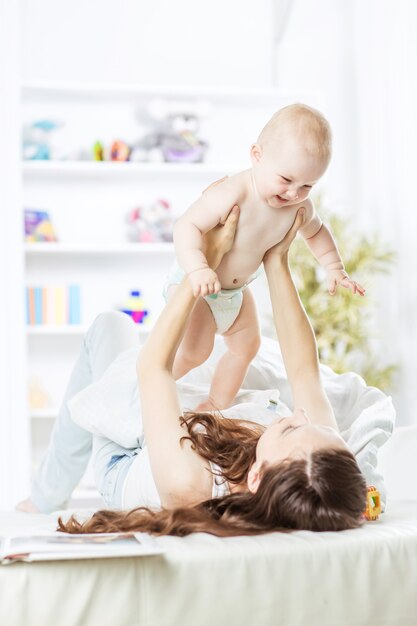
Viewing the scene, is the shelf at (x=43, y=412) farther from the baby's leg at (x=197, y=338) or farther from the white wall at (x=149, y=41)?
the baby's leg at (x=197, y=338)

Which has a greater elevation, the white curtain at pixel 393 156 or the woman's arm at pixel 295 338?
the white curtain at pixel 393 156

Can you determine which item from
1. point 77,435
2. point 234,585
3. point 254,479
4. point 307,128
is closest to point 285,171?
point 307,128

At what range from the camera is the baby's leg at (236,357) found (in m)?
2.04

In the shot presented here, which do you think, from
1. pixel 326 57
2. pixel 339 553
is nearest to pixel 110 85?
pixel 326 57

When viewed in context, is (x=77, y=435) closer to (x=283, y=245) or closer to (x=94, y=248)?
(x=283, y=245)

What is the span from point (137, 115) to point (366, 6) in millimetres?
1387

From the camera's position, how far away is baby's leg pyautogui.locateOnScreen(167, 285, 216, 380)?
77.1 inches

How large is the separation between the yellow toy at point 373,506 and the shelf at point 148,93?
328 centimetres

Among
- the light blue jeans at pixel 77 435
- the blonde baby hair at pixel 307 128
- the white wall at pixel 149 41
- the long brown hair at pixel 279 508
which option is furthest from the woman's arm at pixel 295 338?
the white wall at pixel 149 41

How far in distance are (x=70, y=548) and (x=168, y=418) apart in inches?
15.1

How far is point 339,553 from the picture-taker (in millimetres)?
1258

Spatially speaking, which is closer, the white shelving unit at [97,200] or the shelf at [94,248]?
the shelf at [94,248]

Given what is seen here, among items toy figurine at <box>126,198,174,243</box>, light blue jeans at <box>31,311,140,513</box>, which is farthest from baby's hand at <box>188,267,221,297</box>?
toy figurine at <box>126,198,174,243</box>

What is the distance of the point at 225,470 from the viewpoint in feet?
4.86
